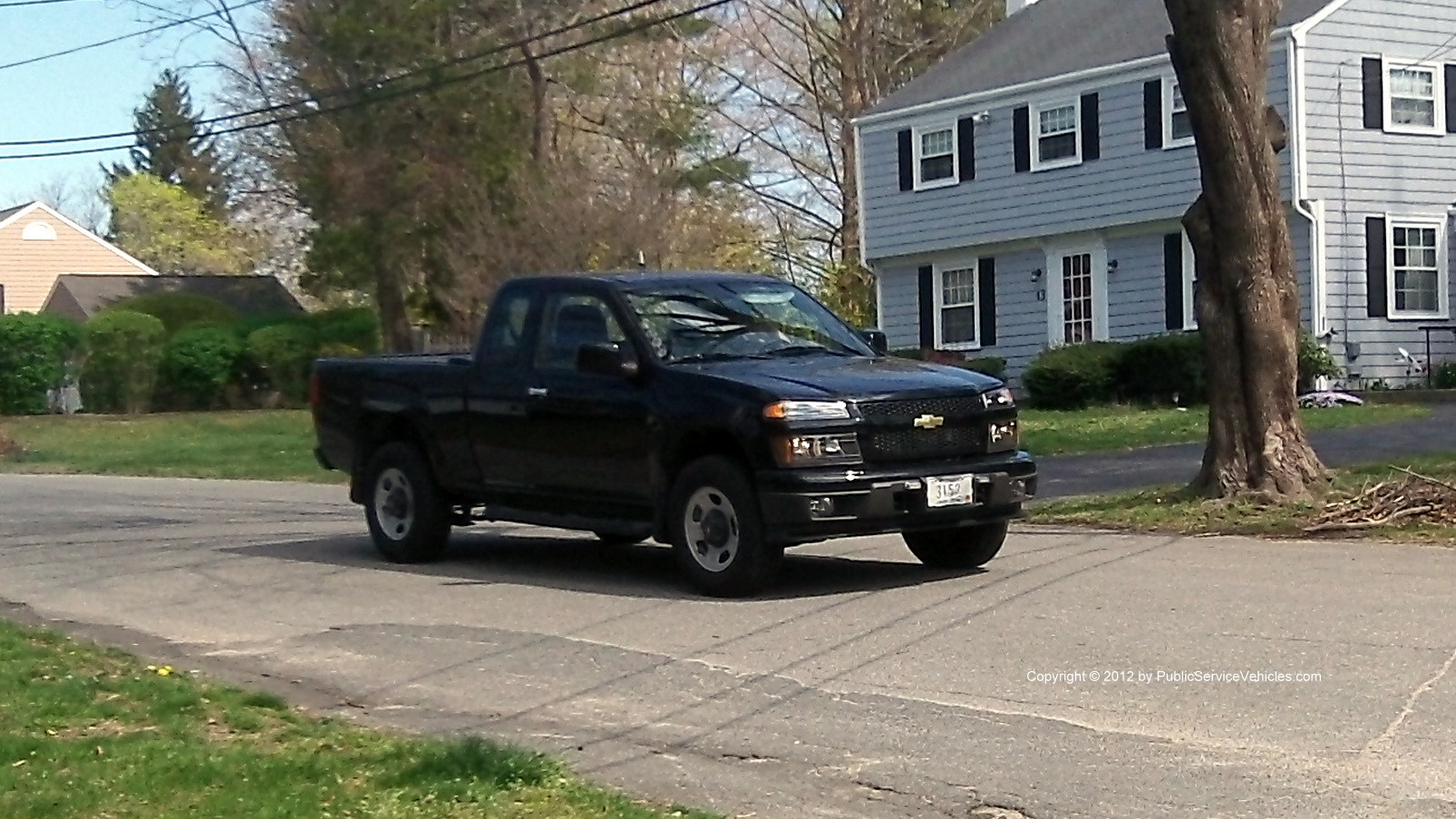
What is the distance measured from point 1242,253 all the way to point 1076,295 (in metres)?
20.6

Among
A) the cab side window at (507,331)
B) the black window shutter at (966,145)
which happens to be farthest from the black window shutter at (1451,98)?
the cab side window at (507,331)

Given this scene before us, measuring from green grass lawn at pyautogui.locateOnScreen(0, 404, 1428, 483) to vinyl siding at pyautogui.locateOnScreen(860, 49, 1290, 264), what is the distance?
5.59 meters

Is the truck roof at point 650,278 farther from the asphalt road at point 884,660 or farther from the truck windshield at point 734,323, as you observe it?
the asphalt road at point 884,660

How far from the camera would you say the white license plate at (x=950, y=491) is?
1062 cm

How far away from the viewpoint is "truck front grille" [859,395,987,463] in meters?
10.6

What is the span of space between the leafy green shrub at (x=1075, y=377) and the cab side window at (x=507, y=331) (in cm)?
1699

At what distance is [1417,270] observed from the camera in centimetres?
3164

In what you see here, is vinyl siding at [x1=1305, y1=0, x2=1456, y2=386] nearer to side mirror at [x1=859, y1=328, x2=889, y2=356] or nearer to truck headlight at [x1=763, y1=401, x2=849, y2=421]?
side mirror at [x1=859, y1=328, x2=889, y2=356]

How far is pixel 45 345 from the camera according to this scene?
38469 millimetres

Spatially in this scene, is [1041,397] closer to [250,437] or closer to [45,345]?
[250,437]

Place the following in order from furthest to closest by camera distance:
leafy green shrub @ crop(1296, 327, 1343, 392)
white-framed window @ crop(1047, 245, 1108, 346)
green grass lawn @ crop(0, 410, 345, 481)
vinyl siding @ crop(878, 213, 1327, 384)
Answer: white-framed window @ crop(1047, 245, 1108, 346) → vinyl siding @ crop(878, 213, 1327, 384) → leafy green shrub @ crop(1296, 327, 1343, 392) → green grass lawn @ crop(0, 410, 345, 481)

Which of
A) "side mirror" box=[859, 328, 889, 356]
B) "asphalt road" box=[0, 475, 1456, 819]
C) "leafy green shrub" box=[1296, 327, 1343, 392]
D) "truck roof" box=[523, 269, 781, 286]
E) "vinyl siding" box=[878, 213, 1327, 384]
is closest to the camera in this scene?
"asphalt road" box=[0, 475, 1456, 819]

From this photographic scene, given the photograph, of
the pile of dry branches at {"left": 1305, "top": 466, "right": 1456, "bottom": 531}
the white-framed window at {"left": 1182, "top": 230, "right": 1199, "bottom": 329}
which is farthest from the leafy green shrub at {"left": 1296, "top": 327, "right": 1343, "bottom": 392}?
the pile of dry branches at {"left": 1305, "top": 466, "right": 1456, "bottom": 531}

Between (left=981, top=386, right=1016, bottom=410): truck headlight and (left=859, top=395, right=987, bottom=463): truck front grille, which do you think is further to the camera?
(left=981, top=386, right=1016, bottom=410): truck headlight
